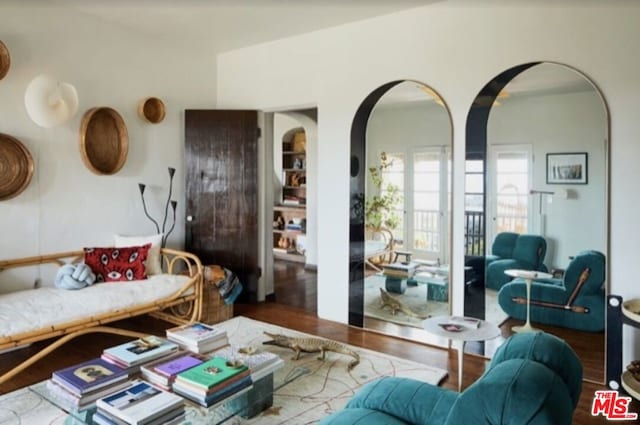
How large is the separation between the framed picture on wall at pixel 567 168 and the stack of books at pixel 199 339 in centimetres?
257

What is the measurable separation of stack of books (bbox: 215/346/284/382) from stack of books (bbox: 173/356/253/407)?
0.26 feet

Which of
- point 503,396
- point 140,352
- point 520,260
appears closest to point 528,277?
point 520,260

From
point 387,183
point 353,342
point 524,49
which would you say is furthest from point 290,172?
point 524,49

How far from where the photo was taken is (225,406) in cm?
212

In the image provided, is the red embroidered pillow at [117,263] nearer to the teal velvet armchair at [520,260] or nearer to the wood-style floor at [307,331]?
the wood-style floor at [307,331]

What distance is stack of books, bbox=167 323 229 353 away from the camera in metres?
2.51

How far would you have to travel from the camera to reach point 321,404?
2641 millimetres

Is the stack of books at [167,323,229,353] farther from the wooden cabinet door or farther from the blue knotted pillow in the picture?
Answer: the wooden cabinet door

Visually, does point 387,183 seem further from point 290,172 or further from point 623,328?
point 290,172

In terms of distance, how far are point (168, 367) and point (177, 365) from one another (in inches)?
1.8

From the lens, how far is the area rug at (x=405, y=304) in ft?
12.4

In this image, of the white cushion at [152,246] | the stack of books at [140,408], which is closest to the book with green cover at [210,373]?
the stack of books at [140,408]

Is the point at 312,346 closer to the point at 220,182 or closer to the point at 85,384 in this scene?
the point at 85,384

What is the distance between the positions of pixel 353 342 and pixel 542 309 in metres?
1.50
